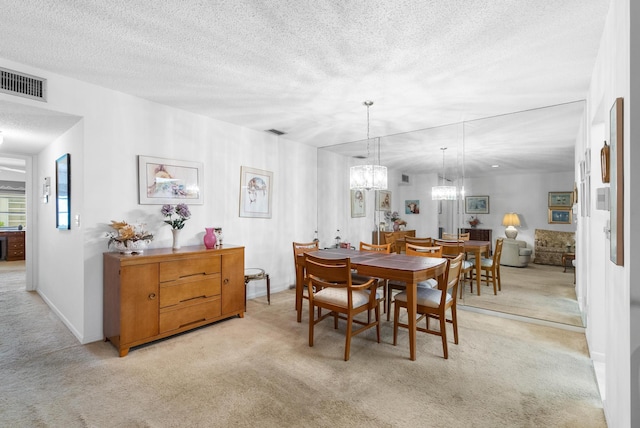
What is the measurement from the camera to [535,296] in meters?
4.39

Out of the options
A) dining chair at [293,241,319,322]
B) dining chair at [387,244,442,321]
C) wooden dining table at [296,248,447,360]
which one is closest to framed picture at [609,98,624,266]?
wooden dining table at [296,248,447,360]

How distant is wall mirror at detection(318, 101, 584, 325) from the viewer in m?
4.08

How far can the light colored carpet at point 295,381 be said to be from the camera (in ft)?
6.37

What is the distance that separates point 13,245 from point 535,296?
11918 millimetres

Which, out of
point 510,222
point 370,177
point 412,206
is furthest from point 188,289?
point 510,222

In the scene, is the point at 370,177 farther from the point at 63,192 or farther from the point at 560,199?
the point at 63,192

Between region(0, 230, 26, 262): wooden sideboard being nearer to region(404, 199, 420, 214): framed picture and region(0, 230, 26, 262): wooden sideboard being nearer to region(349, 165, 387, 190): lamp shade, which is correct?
region(349, 165, 387, 190): lamp shade

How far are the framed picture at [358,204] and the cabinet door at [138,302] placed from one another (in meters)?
3.96

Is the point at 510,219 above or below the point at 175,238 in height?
above

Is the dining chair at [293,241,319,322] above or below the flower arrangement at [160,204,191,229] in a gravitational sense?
below

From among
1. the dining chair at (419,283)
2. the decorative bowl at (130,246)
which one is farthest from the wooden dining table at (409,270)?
the decorative bowl at (130,246)

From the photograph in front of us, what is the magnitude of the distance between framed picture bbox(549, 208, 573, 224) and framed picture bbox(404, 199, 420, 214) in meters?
2.17

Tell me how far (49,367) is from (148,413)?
4.29 ft
